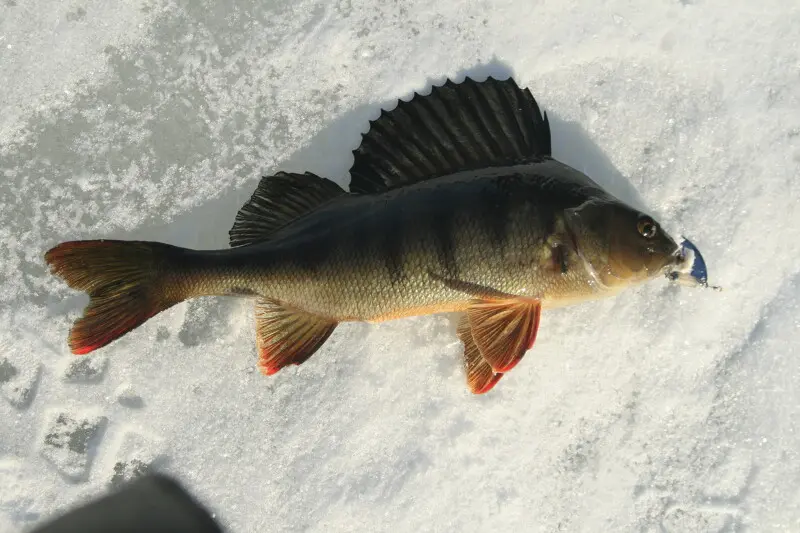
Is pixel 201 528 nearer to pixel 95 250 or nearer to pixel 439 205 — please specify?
pixel 95 250

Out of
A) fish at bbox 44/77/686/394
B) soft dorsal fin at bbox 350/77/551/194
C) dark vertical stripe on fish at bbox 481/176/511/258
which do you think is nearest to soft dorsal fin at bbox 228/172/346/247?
fish at bbox 44/77/686/394

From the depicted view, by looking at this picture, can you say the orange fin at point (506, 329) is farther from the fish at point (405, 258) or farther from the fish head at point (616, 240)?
the fish head at point (616, 240)

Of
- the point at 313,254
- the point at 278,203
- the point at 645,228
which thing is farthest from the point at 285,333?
the point at 645,228

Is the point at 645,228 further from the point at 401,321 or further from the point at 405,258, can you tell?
the point at 401,321

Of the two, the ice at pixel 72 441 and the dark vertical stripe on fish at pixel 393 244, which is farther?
the ice at pixel 72 441

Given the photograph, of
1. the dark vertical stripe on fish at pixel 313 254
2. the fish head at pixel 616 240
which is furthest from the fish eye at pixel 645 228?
the dark vertical stripe on fish at pixel 313 254

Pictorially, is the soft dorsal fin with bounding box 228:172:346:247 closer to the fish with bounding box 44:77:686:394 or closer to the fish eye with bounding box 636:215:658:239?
the fish with bounding box 44:77:686:394
